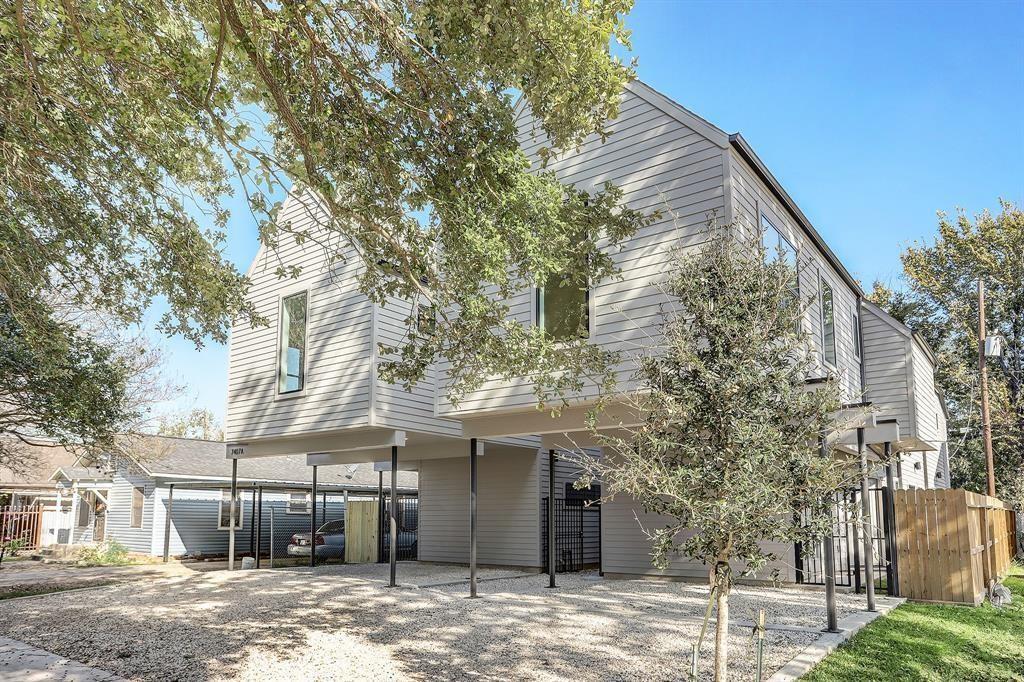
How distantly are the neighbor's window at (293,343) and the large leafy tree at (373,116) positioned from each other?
7.30m

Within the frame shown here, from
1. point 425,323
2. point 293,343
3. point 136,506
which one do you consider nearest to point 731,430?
point 425,323

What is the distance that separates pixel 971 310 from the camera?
3011cm

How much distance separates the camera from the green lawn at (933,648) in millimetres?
6996

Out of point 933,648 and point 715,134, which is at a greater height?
point 715,134

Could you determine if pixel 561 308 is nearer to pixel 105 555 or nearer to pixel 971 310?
pixel 105 555

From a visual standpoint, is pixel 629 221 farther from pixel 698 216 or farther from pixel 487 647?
pixel 487 647

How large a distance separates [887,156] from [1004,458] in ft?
49.7

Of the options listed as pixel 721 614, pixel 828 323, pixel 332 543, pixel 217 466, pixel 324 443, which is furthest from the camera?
pixel 217 466

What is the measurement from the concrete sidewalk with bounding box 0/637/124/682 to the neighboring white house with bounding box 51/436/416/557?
13.1 metres

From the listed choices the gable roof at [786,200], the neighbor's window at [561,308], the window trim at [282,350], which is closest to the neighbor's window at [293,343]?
the window trim at [282,350]

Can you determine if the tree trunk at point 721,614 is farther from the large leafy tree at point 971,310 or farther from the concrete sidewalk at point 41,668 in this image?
the large leafy tree at point 971,310

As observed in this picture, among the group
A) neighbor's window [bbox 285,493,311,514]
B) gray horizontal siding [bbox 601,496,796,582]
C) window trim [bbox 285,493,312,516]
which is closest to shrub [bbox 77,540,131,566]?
window trim [bbox 285,493,312,516]

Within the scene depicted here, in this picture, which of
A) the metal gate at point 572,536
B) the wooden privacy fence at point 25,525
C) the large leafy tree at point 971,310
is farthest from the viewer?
the large leafy tree at point 971,310

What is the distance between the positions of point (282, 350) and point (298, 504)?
11.0 m
